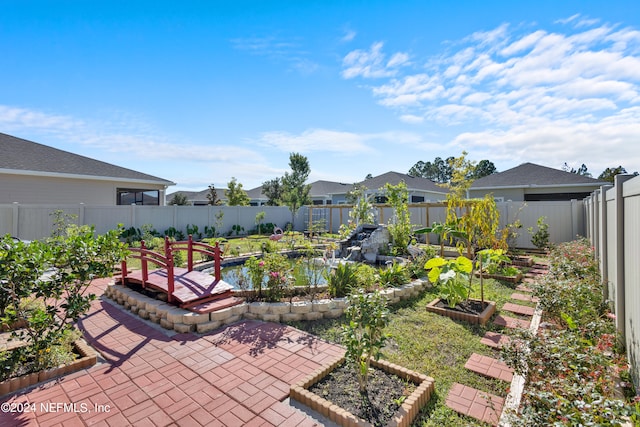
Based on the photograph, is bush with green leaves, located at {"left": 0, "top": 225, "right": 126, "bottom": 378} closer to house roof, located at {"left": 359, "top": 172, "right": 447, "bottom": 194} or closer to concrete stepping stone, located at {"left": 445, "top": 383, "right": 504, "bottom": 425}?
concrete stepping stone, located at {"left": 445, "top": 383, "right": 504, "bottom": 425}

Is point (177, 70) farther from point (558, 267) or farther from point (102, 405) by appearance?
point (558, 267)

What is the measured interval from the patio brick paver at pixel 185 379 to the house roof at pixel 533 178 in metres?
19.1

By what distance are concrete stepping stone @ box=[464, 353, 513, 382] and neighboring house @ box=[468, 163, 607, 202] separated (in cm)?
1525

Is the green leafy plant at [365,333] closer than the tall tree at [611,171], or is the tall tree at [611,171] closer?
the green leafy plant at [365,333]

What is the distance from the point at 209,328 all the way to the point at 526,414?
4.19 m

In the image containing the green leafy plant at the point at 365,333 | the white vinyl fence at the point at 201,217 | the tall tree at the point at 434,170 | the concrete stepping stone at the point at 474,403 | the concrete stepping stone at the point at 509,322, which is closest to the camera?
the concrete stepping stone at the point at 474,403

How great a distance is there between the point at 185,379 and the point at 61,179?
49.4ft

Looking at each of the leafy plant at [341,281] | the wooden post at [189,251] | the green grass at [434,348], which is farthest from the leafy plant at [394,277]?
the wooden post at [189,251]

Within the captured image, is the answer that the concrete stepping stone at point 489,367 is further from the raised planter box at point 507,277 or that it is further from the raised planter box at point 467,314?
the raised planter box at point 507,277

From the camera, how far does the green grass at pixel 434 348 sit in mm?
2934

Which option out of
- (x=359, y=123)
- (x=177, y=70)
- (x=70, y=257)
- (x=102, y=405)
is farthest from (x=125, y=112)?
(x=102, y=405)

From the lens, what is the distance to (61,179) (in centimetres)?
1383

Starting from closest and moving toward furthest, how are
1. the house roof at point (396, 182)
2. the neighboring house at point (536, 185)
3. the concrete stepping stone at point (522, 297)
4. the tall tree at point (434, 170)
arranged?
1. the concrete stepping stone at point (522, 297)
2. the neighboring house at point (536, 185)
3. the house roof at point (396, 182)
4. the tall tree at point (434, 170)

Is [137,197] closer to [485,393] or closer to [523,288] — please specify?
[523,288]
